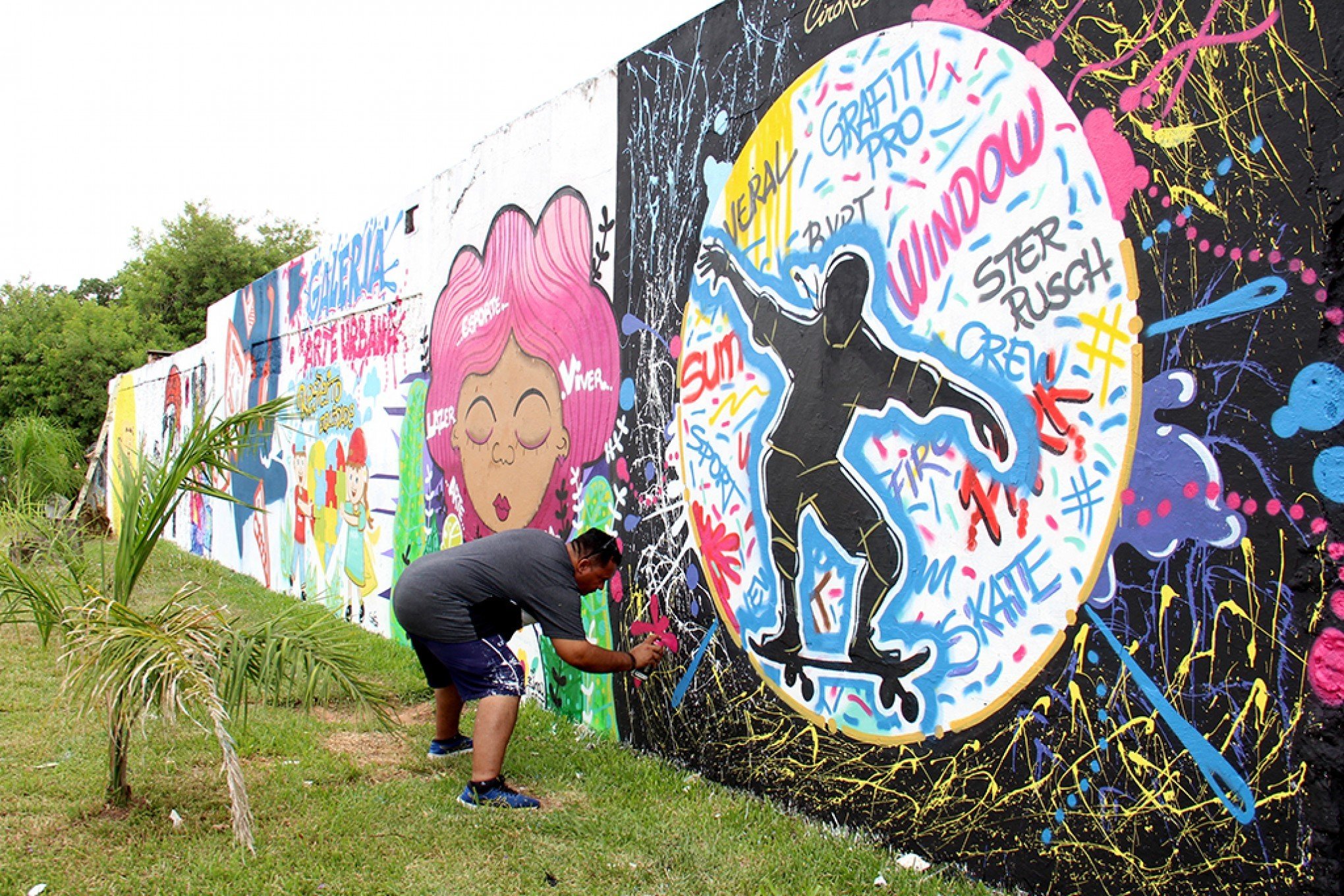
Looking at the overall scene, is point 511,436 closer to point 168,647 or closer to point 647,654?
point 647,654


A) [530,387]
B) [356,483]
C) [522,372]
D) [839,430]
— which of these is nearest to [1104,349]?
[839,430]

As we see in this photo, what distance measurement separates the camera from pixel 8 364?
25.4 metres

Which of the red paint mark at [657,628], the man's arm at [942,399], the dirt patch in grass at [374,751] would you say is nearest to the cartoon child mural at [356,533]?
the dirt patch in grass at [374,751]

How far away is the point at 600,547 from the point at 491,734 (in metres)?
0.90

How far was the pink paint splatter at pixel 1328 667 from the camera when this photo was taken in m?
2.43

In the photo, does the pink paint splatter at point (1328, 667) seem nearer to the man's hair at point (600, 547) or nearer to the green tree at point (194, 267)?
the man's hair at point (600, 547)

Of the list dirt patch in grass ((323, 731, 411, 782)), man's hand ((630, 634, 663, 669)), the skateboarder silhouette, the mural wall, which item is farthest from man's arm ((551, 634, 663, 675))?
dirt patch in grass ((323, 731, 411, 782))

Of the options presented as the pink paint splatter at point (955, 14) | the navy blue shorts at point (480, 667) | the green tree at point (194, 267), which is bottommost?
the navy blue shorts at point (480, 667)

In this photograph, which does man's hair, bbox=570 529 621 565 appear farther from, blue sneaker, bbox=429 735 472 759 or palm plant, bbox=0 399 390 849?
blue sneaker, bbox=429 735 472 759

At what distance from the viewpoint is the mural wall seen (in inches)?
102

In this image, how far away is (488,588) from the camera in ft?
14.8

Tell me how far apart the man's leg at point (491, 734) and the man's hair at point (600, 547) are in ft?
2.29

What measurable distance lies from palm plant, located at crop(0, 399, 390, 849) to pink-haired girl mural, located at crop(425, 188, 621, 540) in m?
1.86

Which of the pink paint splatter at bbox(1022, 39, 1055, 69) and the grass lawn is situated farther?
the grass lawn
